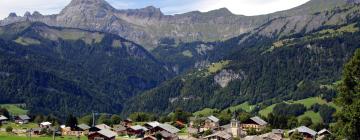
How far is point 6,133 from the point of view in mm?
151375

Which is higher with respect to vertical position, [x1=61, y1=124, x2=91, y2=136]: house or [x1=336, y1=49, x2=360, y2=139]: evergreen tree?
[x1=336, y1=49, x2=360, y2=139]: evergreen tree

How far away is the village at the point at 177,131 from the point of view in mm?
147375

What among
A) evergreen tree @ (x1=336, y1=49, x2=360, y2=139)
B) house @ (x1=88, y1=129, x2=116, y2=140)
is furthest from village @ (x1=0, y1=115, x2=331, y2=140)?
evergreen tree @ (x1=336, y1=49, x2=360, y2=139)

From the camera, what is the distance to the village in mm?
147375

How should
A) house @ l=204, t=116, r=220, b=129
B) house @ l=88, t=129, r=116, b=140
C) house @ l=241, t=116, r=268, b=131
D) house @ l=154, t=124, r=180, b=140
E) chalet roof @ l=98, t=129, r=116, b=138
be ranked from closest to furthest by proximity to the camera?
house @ l=88, t=129, r=116, b=140 < chalet roof @ l=98, t=129, r=116, b=138 < house @ l=154, t=124, r=180, b=140 < house @ l=241, t=116, r=268, b=131 < house @ l=204, t=116, r=220, b=129

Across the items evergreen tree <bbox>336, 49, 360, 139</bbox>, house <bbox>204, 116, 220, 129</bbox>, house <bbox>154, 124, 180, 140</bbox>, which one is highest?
evergreen tree <bbox>336, 49, 360, 139</bbox>

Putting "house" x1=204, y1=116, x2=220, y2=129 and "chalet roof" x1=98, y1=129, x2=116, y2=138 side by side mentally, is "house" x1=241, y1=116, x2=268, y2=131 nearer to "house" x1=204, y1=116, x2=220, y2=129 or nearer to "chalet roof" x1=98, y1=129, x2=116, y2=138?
"house" x1=204, y1=116, x2=220, y2=129

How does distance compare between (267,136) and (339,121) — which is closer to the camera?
(339,121)

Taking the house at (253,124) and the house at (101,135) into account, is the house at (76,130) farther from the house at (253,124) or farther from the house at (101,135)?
the house at (253,124)

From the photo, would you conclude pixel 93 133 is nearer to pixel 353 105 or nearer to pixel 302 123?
pixel 302 123

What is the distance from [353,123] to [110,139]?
109856 millimetres

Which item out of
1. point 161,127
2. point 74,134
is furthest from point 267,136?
point 74,134

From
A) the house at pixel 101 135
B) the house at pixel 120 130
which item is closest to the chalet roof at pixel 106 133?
the house at pixel 101 135

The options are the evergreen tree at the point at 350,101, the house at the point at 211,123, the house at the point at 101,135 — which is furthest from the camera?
the house at the point at 211,123
